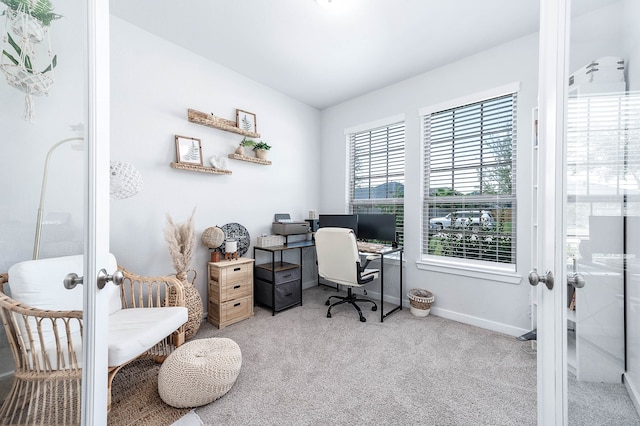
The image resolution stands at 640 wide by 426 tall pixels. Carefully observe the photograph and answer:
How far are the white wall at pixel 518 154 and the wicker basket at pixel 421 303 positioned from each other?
0.12m

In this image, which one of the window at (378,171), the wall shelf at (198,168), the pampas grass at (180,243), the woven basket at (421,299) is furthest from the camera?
the window at (378,171)

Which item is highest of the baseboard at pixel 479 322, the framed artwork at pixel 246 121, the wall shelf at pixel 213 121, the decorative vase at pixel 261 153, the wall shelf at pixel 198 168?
the framed artwork at pixel 246 121

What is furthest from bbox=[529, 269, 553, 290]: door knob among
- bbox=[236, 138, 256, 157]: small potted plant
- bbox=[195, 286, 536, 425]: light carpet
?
bbox=[236, 138, 256, 157]: small potted plant

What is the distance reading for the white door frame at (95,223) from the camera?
90cm

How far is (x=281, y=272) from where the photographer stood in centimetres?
284

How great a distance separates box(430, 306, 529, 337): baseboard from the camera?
7.67 ft

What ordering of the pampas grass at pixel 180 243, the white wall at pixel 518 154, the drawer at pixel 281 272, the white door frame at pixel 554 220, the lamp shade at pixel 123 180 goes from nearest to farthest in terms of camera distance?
the white door frame at pixel 554 220 → the lamp shade at pixel 123 180 → the pampas grass at pixel 180 243 → the white wall at pixel 518 154 → the drawer at pixel 281 272

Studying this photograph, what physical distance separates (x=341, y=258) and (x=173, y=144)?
2.07 metres

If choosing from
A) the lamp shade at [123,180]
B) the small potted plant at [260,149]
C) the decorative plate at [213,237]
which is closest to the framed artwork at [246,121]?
the small potted plant at [260,149]

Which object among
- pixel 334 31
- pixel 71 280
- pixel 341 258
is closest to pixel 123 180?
pixel 71 280

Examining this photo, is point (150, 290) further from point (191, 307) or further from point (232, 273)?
point (232, 273)

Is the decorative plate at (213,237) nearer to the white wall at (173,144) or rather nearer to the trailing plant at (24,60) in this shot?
the white wall at (173,144)

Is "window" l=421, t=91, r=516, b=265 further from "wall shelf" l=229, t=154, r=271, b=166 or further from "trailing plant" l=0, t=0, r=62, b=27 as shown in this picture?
"trailing plant" l=0, t=0, r=62, b=27

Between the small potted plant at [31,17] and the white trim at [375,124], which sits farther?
the white trim at [375,124]
